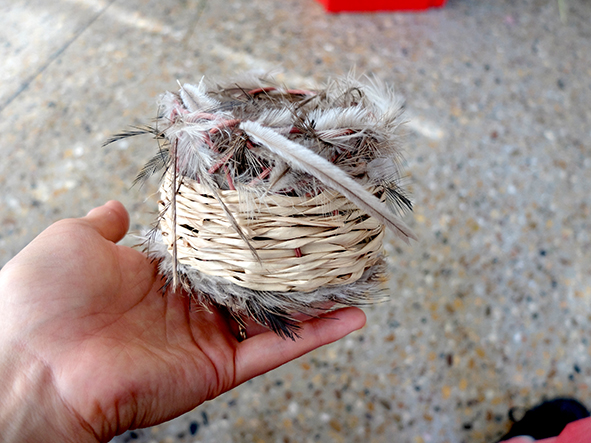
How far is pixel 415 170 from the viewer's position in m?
1.56

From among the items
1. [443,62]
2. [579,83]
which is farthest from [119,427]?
[579,83]

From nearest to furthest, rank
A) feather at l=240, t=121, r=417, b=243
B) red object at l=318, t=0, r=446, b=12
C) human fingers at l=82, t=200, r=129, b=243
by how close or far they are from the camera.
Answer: feather at l=240, t=121, r=417, b=243 < human fingers at l=82, t=200, r=129, b=243 < red object at l=318, t=0, r=446, b=12

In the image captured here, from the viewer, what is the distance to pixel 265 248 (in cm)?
73

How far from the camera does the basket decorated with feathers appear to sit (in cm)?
70

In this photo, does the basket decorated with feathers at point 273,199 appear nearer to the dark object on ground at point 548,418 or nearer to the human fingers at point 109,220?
the human fingers at point 109,220

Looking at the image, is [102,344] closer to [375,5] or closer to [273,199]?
[273,199]

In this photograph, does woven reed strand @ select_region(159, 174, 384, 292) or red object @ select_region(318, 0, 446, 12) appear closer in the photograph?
woven reed strand @ select_region(159, 174, 384, 292)

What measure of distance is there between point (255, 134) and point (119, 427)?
552mm

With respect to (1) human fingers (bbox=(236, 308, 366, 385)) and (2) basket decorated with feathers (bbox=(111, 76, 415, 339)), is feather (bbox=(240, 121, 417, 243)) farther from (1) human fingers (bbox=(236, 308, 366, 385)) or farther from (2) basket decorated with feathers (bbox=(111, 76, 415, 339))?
(1) human fingers (bbox=(236, 308, 366, 385))

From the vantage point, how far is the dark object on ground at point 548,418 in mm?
1149

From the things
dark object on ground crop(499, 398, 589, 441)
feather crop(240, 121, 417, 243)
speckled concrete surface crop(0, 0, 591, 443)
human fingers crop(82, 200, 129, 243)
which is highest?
feather crop(240, 121, 417, 243)

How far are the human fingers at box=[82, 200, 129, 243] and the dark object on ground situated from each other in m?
1.12

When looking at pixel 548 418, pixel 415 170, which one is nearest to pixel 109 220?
pixel 415 170

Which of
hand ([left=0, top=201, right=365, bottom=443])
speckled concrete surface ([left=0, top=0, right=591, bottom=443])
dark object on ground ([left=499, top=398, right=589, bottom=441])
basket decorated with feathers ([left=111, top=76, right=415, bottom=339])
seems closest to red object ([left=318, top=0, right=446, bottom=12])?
speckled concrete surface ([left=0, top=0, right=591, bottom=443])
